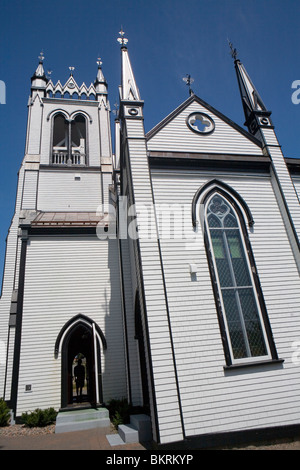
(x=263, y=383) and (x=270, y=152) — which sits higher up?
(x=270, y=152)

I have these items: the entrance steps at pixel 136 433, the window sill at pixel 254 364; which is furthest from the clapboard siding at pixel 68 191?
the window sill at pixel 254 364

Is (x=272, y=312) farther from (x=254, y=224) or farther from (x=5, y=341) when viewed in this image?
(x=5, y=341)

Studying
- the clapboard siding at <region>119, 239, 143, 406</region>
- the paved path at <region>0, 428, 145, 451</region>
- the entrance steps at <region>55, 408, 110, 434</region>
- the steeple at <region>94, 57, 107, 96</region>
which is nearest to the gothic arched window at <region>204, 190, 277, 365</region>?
the paved path at <region>0, 428, 145, 451</region>

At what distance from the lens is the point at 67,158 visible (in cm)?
2133

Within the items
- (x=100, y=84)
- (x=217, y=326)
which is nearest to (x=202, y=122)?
(x=217, y=326)

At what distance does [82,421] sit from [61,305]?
4893 millimetres

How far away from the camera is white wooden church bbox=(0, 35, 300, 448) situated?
23.6ft

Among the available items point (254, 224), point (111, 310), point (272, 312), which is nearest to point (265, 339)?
point (272, 312)

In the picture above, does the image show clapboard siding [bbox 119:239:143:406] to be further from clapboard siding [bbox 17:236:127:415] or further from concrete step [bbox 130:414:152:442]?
concrete step [bbox 130:414:152:442]

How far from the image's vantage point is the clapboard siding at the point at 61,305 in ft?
39.2

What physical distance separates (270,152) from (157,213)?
5.04 m

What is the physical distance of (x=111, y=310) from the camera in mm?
13883

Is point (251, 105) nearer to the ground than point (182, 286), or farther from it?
farther from it

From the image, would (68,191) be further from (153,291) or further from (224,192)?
(153,291)
